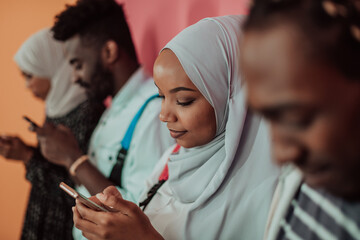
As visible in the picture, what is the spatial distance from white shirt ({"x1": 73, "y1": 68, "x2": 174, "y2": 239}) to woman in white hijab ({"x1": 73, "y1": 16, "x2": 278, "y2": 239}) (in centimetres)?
35

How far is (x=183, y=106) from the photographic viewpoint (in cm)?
80

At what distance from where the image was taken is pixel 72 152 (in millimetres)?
1375

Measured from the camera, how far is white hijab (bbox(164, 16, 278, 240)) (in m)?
0.77

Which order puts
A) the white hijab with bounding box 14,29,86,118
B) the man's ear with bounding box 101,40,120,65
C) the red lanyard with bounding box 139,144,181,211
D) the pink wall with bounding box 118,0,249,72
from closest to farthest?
the red lanyard with bounding box 139,144,181,211 → the pink wall with bounding box 118,0,249,72 → the man's ear with bounding box 101,40,120,65 → the white hijab with bounding box 14,29,86,118

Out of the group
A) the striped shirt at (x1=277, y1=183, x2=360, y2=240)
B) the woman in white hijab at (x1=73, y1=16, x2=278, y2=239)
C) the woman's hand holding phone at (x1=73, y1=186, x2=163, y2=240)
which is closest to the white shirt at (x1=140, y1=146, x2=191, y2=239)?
the woman in white hijab at (x1=73, y1=16, x2=278, y2=239)

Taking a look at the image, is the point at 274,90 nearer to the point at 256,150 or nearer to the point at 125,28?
the point at 256,150

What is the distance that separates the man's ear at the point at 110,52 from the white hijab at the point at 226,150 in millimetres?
640

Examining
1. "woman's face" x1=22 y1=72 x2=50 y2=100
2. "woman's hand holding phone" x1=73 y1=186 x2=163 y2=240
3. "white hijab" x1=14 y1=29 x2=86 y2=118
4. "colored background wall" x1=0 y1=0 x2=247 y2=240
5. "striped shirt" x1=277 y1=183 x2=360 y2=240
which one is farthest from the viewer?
"colored background wall" x1=0 y1=0 x2=247 y2=240

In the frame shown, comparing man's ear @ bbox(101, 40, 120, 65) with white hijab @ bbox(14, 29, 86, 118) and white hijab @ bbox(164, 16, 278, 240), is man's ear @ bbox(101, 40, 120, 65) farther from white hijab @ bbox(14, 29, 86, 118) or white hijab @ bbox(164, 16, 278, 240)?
white hijab @ bbox(164, 16, 278, 240)

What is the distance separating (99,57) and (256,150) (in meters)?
0.87

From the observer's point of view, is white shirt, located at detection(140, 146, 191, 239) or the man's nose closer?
the man's nose

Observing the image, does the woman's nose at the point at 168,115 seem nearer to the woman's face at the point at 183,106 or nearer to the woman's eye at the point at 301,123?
the woman's face at the point at 183,106

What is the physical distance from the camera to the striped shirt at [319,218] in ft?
1.55

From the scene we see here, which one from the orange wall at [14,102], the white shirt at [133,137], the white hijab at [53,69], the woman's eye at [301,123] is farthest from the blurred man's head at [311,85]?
the orange wall at [14,102]
